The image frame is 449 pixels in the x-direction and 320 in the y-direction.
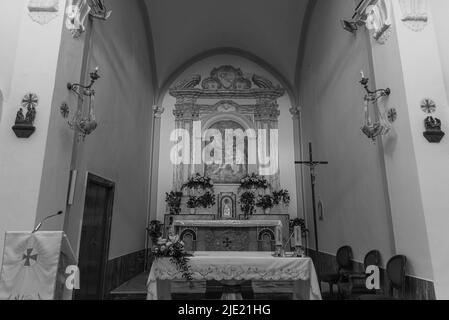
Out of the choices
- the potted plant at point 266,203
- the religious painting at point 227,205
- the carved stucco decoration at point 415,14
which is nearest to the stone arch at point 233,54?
the potted plant at point 266,203

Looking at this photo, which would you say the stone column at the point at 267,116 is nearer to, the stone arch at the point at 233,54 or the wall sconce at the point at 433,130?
the stone arch at the point at 233,54

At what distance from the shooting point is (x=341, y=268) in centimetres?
532

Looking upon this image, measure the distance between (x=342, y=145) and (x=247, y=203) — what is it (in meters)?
3.34

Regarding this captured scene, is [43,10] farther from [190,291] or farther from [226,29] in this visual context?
[226,29]

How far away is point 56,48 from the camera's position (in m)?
3.47

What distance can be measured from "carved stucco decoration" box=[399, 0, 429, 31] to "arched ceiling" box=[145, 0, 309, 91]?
13.6ft

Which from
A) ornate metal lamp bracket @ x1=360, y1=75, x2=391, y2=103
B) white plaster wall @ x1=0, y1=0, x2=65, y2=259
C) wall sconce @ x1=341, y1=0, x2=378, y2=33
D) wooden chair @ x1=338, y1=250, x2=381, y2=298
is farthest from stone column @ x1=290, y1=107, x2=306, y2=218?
white plaster wall @ x1=0, y1=0, x2=65, y2=259

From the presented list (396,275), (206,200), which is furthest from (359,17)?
(206,200)

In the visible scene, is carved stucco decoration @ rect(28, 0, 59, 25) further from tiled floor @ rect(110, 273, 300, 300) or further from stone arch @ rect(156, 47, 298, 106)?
stone arch @ rect(156, 47, 298, 106)

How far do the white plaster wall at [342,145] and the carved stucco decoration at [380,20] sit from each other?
1.43 ft

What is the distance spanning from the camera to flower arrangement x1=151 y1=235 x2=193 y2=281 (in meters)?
3.82

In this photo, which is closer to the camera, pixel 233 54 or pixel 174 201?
pixel 174 201

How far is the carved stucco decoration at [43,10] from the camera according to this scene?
3.47 meters

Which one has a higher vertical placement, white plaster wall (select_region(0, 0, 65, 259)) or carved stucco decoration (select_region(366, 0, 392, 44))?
carved stucco decoration (select_region(366, 0, 392, 44))
